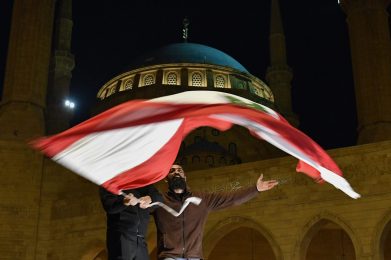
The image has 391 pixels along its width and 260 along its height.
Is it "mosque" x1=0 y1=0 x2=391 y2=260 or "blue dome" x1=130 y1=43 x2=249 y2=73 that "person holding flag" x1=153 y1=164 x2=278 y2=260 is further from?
"blue dome" x1=130 y1=43 x2=249 y2=73

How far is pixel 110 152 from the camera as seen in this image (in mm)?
3160

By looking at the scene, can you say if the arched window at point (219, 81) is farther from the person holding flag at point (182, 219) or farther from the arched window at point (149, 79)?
the person holding flag at point (182, 219)

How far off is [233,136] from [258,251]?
7.63 m

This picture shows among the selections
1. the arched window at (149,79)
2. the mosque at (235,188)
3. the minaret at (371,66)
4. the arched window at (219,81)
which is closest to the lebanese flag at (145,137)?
the mosque at (235,188)

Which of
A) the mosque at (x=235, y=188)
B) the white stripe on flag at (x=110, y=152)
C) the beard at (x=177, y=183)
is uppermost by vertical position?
the mosque at (x=235, y=188)

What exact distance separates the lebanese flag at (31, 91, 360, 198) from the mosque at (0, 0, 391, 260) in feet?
26.4

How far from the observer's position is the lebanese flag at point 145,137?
311 cm

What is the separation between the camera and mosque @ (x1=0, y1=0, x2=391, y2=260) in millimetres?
11203

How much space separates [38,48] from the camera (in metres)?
15.6

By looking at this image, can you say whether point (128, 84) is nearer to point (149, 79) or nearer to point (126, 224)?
point (149, 79)

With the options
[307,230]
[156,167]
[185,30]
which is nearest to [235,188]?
[307,230]

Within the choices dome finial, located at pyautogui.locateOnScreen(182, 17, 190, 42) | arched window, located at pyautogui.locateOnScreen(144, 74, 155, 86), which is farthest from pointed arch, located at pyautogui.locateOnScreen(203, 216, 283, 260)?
dome finial, located at pyautogui.locateOnScreen(182, 17, 190, 42)

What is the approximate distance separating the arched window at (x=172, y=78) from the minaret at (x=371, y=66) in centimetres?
1094

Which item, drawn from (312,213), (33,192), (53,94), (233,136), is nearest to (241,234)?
(312,213)
